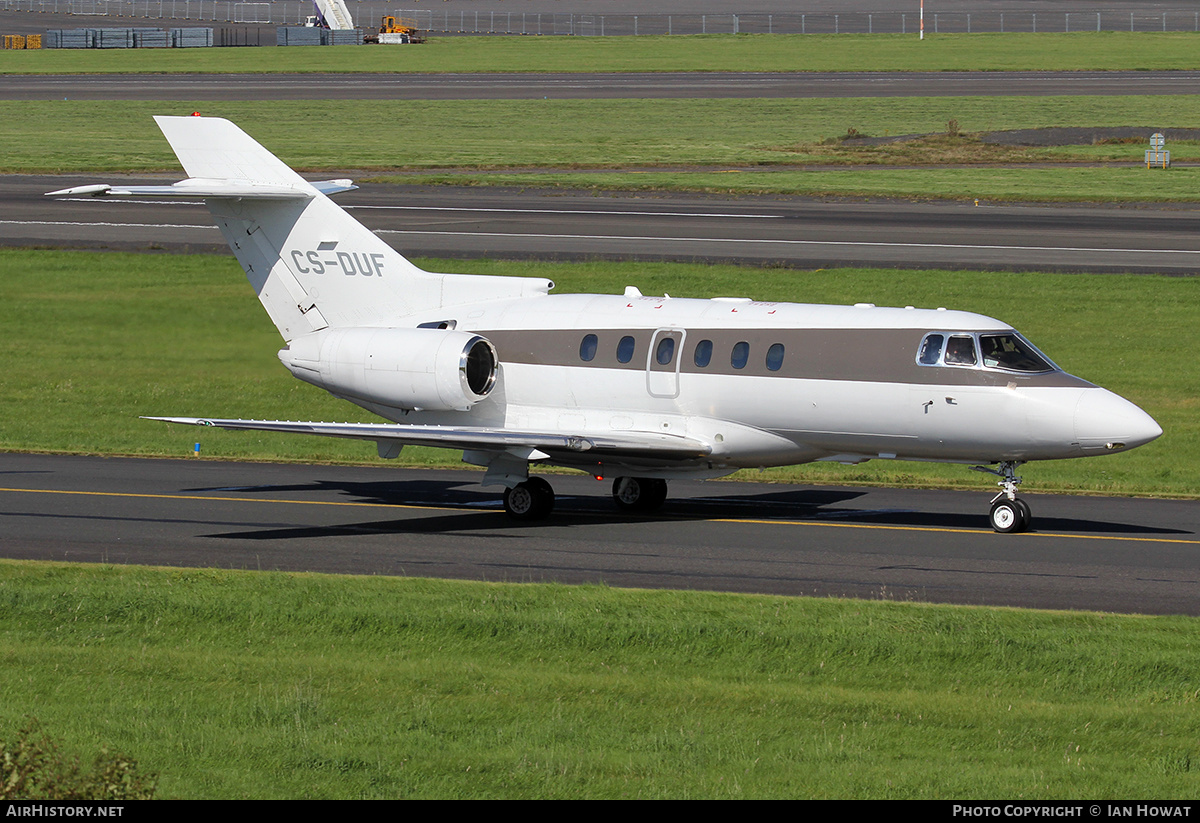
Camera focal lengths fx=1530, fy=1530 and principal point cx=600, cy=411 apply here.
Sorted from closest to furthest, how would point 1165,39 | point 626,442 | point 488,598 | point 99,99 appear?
point 488,598
point 626,442
point 99,99
point 1165,39

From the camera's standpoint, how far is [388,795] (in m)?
10.7

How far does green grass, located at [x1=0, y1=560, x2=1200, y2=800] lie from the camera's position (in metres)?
11.2

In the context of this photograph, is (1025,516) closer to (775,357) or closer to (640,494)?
(775,357)

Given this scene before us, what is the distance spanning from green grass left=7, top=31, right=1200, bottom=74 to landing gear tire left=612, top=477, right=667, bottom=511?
8302 centimetres

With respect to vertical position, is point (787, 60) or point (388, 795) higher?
point (787, 60)

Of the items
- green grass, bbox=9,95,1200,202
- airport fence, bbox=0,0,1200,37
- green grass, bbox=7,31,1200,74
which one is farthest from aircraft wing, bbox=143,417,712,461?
airport fence, bbox=0,0,1200,37

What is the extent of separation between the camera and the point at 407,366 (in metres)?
24.3

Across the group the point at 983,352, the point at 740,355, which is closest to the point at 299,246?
the point at 740,355

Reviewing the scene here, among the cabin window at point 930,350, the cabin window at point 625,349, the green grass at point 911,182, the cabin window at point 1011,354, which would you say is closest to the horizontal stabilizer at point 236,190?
the cabin window at point 625,349

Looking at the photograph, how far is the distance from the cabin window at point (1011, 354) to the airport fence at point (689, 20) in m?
113

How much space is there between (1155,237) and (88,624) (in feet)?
130

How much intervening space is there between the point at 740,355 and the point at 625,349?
191 cm
